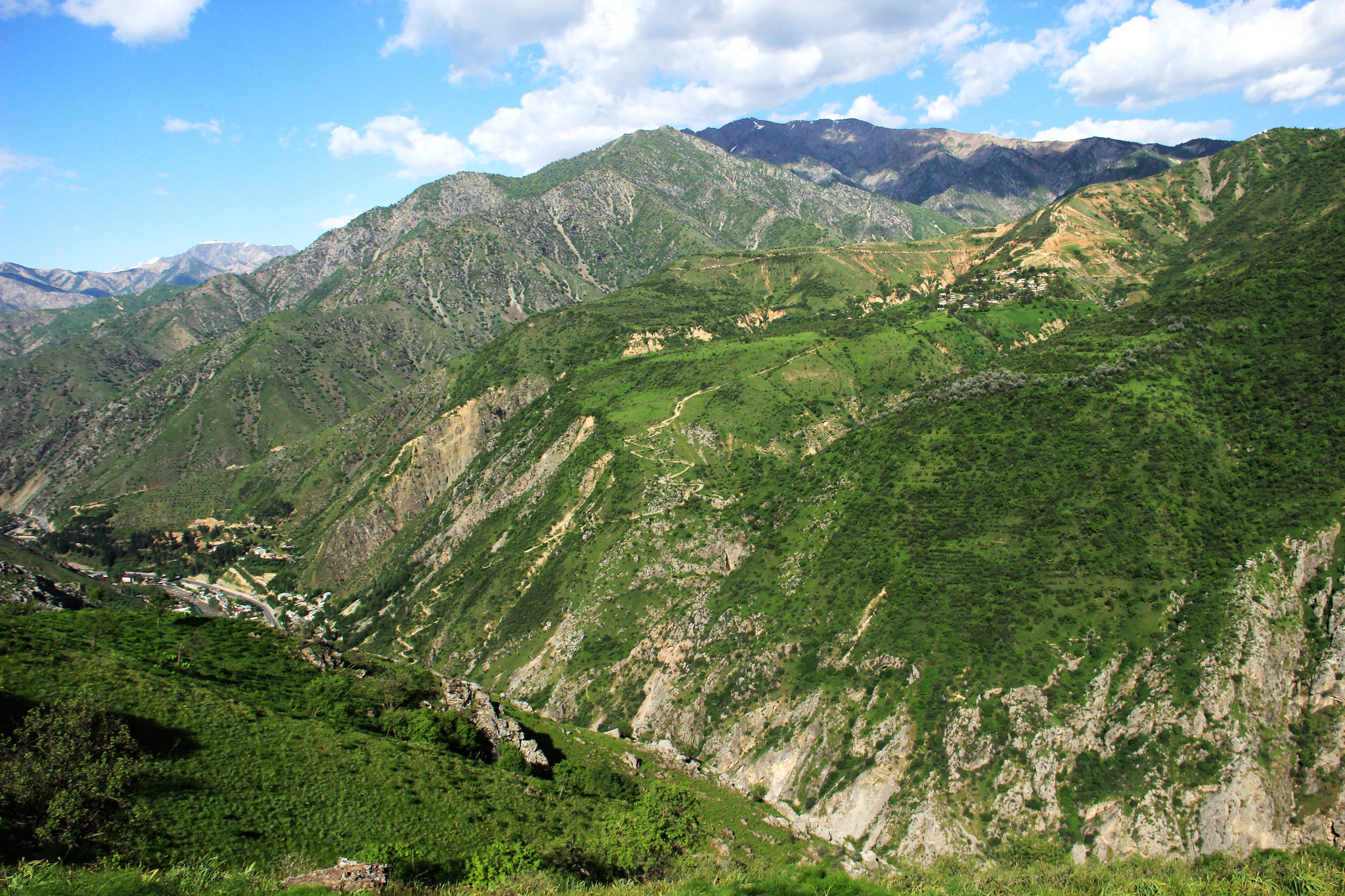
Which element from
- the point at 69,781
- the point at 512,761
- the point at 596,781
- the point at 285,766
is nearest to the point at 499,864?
the point at 285,766

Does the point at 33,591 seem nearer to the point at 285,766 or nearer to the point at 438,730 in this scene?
the point at 438,730

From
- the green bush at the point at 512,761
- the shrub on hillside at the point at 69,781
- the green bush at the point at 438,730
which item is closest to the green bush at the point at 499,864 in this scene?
the green bush at the point at 512,761

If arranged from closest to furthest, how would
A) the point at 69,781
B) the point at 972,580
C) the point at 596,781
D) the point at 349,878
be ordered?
1. the point at 349,878
2. the point at 69,781
3. the point at 596,781
4. the point at 972,580

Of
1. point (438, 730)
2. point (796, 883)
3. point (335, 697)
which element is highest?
point (796, 883)

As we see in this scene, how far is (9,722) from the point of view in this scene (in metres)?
31.4

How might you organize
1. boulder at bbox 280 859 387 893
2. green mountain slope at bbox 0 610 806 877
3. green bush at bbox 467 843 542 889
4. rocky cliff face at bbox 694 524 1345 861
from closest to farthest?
boulder at bbox 280 859 387 893
green bush at bbox 467 843 542 889
green mountain slope at bbox 0 610 806 877
rocky cliff face at bbox 694 524 1345 861

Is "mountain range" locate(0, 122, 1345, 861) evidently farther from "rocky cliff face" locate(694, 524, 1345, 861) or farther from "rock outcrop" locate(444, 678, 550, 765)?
"rock outcrop" locate(444, 678, 550, 765)

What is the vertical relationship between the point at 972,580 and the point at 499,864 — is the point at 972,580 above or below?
above

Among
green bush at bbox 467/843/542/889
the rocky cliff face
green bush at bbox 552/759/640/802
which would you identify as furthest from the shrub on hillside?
the rocky cliff face

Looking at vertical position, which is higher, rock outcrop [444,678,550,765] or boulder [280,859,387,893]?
boulder [280,859,387,893]

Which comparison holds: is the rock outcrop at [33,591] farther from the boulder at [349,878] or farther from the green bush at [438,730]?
the boulder at [349,878]

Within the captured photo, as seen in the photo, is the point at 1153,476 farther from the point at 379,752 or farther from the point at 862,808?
the point at 379,752

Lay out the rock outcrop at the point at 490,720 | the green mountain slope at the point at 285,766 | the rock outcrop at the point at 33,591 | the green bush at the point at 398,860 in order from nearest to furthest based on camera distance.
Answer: the green bush at the point at 398,860 → the green mountain slope at the point at 285,766 → the rock outcrop at the point at 490,720 → the rock outcrop at the point at 33,591

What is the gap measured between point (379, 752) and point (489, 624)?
281 feet
